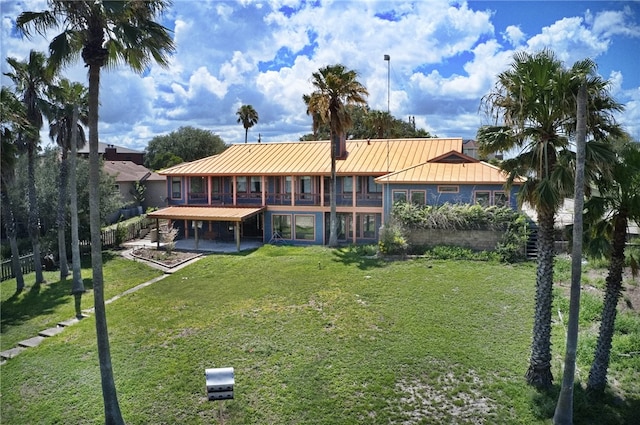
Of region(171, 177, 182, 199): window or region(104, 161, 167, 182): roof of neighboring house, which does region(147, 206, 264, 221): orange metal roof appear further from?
region(104, 161, 167, 182): roof of neighboring house

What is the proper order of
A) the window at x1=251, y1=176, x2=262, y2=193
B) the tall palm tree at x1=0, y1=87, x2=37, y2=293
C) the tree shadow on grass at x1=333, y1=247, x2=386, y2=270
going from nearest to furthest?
the tall palm tree at x1=0, y1=87, x2=37, y2=293, the tree shadow on grass at x1=333, y1=247, x2=386, y2=270, the window at x1=251, y1=176, x2=262, y2=193

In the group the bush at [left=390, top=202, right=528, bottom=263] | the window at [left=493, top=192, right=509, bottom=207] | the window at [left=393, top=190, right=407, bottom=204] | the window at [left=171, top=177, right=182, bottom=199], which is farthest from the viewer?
the window at [left=171, top=177, right=182, bottom=199]

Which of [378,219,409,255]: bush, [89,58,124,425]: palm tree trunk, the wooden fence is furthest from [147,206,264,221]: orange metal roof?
[89,58,124,425]: palm tree trunk

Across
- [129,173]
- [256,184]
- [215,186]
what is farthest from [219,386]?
[129,173]

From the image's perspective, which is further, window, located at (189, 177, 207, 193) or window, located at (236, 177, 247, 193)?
window, located at (189, 177, 207, 193)

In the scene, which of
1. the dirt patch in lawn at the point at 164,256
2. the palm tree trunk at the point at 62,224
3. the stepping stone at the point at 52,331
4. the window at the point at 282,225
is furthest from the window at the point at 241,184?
the stepping stone at the point at 52,331

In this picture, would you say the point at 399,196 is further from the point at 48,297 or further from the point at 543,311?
the point at 48,297
